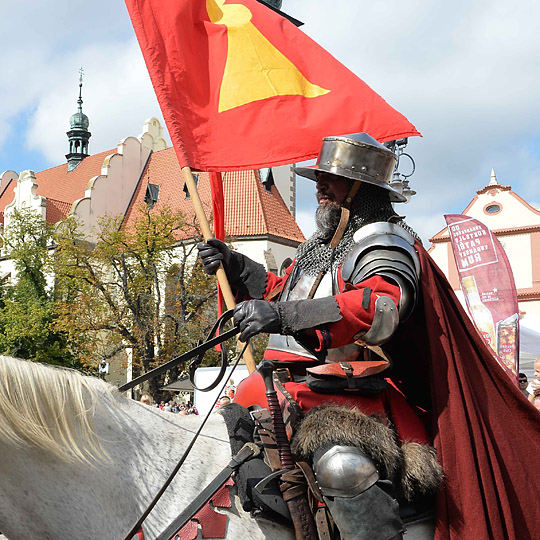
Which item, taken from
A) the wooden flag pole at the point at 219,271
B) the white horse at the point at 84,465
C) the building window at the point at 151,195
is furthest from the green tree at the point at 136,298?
the white horse at the point at 84,465

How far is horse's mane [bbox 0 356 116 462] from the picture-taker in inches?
→ 94.7

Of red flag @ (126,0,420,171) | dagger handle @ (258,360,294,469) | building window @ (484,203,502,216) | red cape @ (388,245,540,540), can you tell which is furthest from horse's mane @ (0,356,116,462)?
building window @ (484,203,502,216)

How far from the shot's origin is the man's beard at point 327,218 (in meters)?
3.27

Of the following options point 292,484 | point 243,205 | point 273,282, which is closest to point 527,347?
point 273,282

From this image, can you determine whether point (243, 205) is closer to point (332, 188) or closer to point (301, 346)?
point (332, 188)

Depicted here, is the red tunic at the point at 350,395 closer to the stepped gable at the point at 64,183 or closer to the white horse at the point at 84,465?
the white horse at the point at 84,465

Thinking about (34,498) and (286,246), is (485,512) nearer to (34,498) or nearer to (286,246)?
(34,498)

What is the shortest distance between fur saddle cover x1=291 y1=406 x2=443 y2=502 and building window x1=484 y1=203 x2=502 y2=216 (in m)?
30.5

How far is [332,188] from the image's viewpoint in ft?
10.8

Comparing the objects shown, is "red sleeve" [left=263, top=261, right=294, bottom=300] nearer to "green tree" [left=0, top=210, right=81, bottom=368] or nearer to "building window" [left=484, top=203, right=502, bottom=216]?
"green tree" [left=0, top=210, right=81, bottom=368]

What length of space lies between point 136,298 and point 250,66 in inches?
1064

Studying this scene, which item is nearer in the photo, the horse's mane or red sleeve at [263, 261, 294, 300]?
the horse's mane

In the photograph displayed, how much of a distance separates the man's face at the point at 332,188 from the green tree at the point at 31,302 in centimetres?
2982

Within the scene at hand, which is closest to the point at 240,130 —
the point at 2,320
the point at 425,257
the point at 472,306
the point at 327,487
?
the point at 425,257
